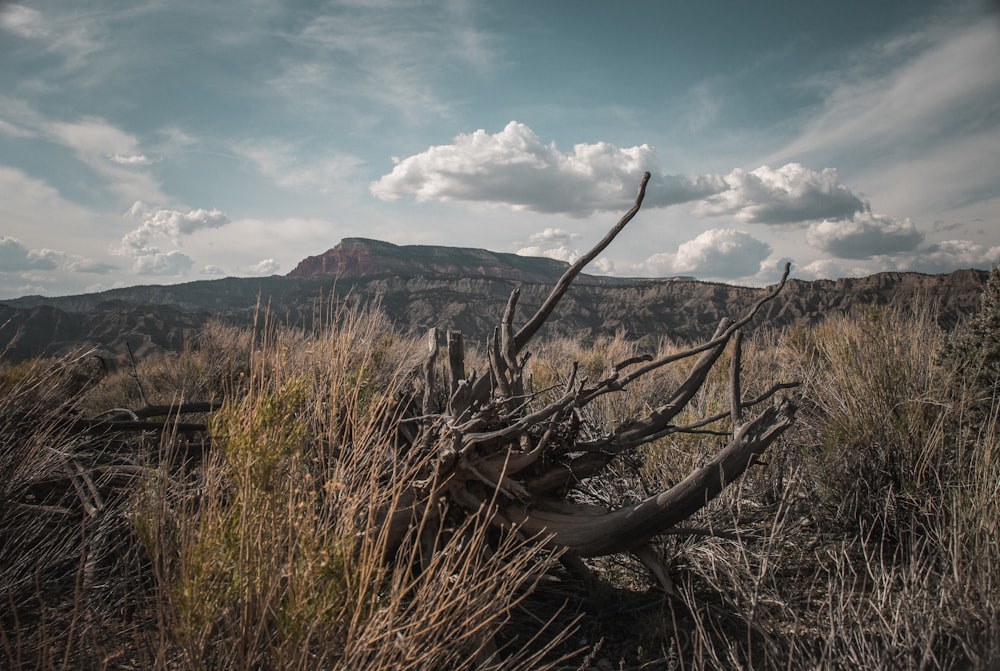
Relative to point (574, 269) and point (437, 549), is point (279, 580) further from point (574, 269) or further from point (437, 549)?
point (574, 269)

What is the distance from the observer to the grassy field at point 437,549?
56.3 inches

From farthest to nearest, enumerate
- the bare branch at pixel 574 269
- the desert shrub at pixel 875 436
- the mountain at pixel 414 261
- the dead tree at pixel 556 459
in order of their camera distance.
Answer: the mountain at pixel 414 261, the desert shrub at pixel 875 436, the bare branch at pixel 574 269, the dead tree at pixel 556 459

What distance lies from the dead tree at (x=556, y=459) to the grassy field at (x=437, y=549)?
0.13m

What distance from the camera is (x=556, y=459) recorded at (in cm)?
252

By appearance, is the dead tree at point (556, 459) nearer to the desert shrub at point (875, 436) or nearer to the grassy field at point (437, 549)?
the grassy field at point (437, 549)

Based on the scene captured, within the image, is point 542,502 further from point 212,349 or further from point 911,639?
point 212,349

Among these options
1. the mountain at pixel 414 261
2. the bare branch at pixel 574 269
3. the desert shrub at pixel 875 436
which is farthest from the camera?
the mountain at pixel 414 261

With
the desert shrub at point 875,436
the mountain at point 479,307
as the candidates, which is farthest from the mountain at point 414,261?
the desert shrub at point 875,436

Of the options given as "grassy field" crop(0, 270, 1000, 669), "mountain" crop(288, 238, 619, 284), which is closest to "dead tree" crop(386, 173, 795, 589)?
"grassy field" crop(0, 270, 1000, 669)

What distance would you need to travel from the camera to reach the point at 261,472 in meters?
1.58

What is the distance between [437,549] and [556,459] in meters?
0.65

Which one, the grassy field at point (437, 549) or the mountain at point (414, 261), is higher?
the mountain at point (414, 261)

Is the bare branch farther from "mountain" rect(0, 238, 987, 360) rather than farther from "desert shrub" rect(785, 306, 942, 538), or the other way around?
"mountain" rect(0, 238, 987, 360)

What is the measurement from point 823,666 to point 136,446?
136 inches
